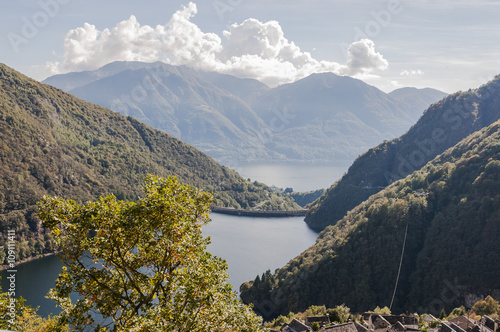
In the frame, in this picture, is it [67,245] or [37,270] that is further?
[37,270]

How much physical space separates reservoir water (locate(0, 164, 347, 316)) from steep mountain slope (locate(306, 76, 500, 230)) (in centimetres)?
1148

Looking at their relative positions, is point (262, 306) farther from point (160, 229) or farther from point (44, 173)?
point (44, 173)

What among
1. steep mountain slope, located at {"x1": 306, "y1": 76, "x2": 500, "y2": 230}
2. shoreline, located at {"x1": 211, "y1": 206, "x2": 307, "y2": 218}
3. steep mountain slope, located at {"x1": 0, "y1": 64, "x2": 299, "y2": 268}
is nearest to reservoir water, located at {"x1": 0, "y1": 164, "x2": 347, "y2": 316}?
shoreline, located at {"x1": 211, "y1": 206, "x2": 307, "y2": 218}

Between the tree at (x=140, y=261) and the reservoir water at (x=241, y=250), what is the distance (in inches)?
1605

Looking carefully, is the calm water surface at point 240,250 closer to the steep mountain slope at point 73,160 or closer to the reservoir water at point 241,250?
the reservoir water at point 241,250

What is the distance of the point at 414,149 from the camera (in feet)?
394

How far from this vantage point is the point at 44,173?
9081 cm

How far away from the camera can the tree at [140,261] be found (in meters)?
8.76

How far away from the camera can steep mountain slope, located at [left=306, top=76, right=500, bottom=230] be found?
11350cm

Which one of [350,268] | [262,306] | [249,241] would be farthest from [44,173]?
[350,268]

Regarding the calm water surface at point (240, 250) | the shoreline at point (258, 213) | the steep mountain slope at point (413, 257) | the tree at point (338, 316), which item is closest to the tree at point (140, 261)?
the tree at point (338, 316)

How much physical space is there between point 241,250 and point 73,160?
51480 mm

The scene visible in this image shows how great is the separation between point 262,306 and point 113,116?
126210 mm

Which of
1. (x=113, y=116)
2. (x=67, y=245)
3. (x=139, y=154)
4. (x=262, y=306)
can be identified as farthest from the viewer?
(x=113, y=116)
